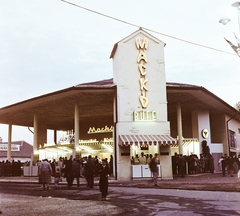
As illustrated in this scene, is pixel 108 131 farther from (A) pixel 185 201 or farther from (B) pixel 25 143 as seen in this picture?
(B) pixel 25 143

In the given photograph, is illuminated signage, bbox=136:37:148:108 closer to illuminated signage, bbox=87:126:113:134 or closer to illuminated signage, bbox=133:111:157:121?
illuminated signage, bbox=133:111:157:121

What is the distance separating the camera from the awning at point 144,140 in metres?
24.1

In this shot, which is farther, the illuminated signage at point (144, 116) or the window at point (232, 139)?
the window at point (232, 139)

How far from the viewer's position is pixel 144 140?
2456 cm

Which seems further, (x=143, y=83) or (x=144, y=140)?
(x=143, y=83)

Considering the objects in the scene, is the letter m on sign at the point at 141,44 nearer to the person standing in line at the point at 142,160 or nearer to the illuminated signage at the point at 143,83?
the illuminated signage at the point at 143,83

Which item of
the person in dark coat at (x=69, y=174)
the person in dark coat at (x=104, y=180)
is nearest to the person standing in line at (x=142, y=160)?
the person in dark coat at (x=69, y=174)

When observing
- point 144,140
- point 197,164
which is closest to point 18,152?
point 197,164

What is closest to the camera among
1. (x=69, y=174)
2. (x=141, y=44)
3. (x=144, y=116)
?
(x=69, y=174)

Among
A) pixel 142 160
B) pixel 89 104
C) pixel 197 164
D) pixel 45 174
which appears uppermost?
pixel 89 104

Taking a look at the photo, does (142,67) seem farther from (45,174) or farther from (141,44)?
(45,174)

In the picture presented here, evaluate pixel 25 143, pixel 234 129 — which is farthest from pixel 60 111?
pixel 25 143

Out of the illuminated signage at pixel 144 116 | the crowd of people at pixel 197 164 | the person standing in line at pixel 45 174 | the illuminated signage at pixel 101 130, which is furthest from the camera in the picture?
the illuminated signage at pixel 101 130

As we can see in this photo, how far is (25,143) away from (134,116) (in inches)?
2249
